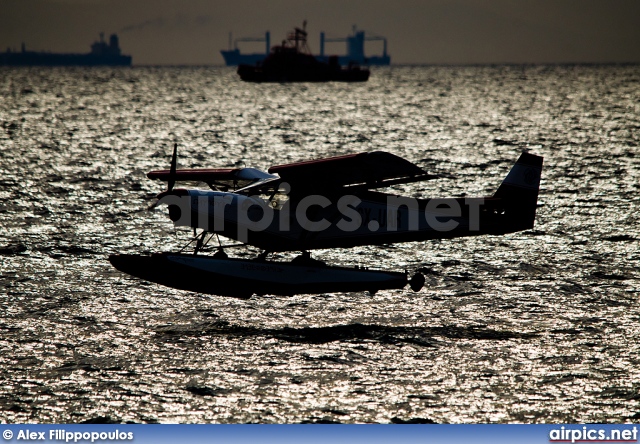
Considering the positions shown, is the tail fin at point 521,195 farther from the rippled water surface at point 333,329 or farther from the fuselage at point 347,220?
the rippled water surface at point 333,329

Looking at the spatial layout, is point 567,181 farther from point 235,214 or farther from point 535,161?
point 235,214

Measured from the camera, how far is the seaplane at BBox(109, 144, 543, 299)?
59.6ft

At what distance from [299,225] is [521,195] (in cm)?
558


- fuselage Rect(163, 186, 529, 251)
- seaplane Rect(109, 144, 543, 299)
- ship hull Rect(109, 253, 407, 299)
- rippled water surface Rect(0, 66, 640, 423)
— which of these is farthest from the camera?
fuselage Rect(163, 186, 529, 251)

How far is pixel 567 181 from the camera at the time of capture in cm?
4503

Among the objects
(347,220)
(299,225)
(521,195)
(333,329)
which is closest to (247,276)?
(299,225)

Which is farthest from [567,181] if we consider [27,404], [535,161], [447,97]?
[447,97]

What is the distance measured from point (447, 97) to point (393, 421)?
154216mm

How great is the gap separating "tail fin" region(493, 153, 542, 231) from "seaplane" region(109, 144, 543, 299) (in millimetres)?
86

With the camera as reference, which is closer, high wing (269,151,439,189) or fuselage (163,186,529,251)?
high wing (269,151,439,189)

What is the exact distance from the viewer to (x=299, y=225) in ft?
62.3

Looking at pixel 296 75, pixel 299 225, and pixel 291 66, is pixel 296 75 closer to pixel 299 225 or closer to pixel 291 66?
pixel 291 66

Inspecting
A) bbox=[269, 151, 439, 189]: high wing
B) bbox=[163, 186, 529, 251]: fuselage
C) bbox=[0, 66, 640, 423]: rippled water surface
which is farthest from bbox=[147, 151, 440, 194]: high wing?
bbox=[0, 66, 640, 423]: rippled water surface

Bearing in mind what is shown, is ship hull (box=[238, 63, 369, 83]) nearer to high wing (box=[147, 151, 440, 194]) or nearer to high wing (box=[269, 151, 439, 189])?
high wing (box=[147, 151, 440, 194])
